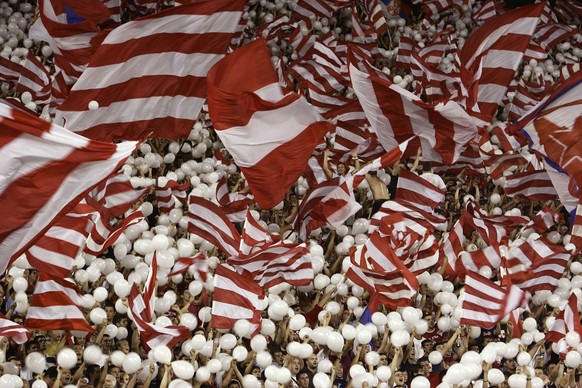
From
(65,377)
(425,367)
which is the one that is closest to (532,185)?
(425,367)

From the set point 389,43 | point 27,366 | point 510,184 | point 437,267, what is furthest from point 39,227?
point 389,43

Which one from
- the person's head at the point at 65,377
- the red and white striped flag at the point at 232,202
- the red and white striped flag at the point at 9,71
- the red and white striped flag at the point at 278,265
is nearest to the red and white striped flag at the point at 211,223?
the red and white striped flag at the point at 278,265

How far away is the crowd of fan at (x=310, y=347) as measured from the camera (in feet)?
17.3

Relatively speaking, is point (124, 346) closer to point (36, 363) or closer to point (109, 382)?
point (109, 382)

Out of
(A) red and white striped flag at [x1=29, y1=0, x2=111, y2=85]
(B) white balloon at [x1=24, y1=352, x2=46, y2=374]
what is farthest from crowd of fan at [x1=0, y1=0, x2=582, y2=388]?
(A) red and white striped flag at [x1=29, y1=0, x2=111, y2=85]

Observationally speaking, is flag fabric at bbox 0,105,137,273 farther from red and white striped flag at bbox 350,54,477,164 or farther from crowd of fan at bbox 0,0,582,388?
red and white striped flag at bbox 350,54,477,164

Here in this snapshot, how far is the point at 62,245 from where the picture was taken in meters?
5.57

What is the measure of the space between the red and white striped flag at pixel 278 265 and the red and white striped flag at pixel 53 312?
129 centimetres

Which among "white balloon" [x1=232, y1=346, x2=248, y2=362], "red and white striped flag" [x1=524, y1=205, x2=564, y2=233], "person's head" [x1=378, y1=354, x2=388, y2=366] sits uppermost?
"white balloon" [x1=232, y1=346, x2=248, y2=362]

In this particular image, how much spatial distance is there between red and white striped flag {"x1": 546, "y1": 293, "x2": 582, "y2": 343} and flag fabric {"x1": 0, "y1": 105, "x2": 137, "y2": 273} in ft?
11.7

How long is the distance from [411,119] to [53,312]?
3.79m

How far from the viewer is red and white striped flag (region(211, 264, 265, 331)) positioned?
18.8 ft

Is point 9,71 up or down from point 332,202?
up

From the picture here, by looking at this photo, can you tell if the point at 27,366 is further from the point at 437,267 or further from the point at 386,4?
the point at 386,4
